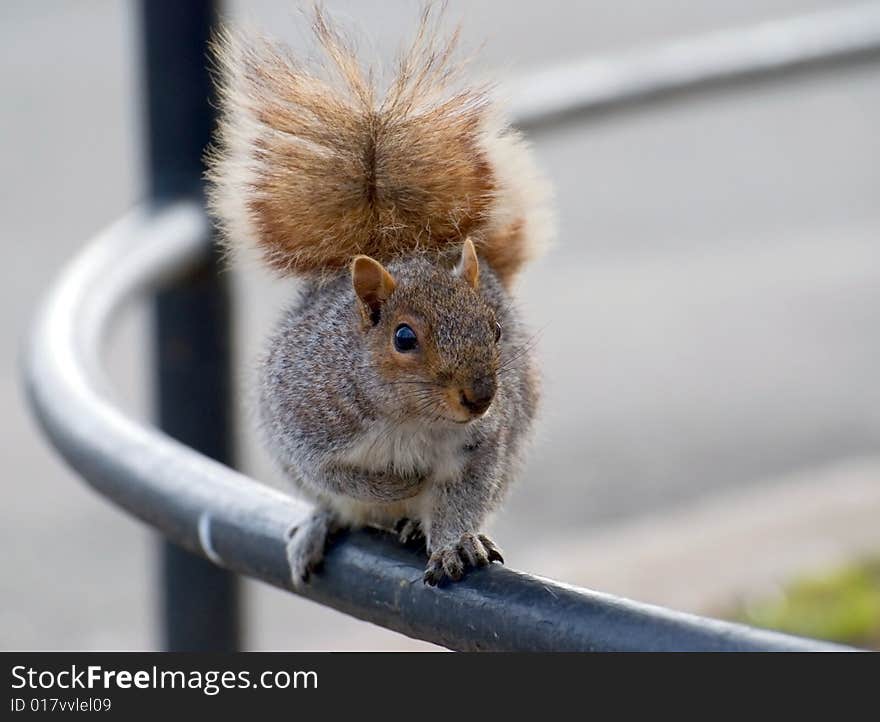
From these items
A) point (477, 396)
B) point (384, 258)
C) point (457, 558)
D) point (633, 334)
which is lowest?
point (457, 558)

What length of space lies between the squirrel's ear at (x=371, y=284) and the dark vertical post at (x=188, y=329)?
0.36 metres

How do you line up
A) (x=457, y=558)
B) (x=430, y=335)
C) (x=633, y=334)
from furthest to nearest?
(x=633, y=334), (x=430, y=335), (x=457, y=558)

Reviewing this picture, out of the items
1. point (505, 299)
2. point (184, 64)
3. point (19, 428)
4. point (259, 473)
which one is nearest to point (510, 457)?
point (505, 299)

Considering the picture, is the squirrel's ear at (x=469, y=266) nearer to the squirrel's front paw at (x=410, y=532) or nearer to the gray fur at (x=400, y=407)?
the gray fur at (x=400, y=407)

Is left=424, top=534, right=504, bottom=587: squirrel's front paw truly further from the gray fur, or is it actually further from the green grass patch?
the green grass patch

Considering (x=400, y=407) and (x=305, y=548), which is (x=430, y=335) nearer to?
(x=400, y=407)

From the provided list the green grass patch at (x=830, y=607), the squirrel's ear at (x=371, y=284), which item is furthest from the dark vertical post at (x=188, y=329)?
the green grass patch at (x=830, y=607)

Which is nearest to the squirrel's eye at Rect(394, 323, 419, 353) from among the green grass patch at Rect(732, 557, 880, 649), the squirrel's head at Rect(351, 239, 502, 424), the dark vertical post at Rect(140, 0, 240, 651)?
the squirrel's head at Rect(351, 239, 502, 424)

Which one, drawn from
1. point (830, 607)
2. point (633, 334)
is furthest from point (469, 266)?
point (633, 334)

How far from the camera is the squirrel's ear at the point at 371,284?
973mm

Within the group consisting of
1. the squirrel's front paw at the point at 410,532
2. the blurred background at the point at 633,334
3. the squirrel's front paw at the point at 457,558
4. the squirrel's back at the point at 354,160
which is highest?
the blurred background at the point at 633,334

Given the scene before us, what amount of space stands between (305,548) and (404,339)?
0.48ft

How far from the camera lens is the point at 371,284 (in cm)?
99

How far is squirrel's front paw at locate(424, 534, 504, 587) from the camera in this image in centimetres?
83
